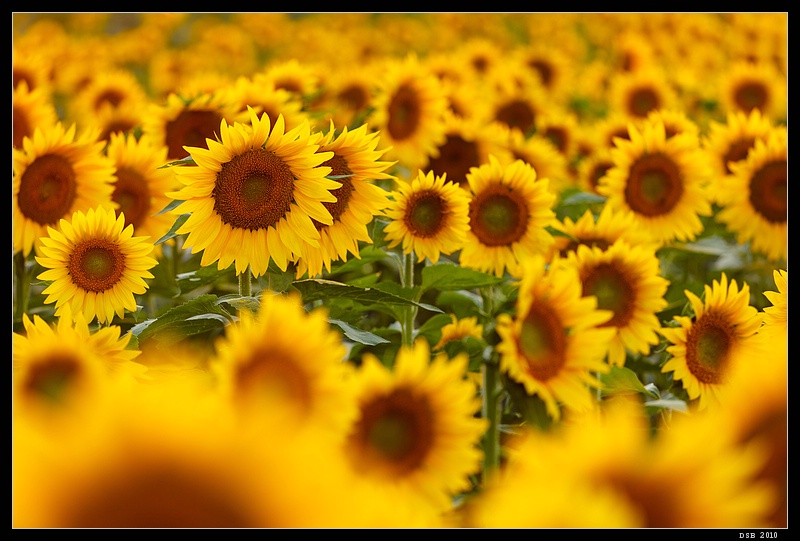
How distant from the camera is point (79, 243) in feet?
6.23

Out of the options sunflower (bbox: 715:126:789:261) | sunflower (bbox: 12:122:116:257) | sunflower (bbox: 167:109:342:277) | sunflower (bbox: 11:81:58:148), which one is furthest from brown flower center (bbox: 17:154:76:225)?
sunflower (bbox: 715:126:789:261)

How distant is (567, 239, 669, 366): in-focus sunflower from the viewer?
192cm

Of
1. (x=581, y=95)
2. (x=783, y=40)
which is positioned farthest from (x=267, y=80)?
(x=783, y=40)

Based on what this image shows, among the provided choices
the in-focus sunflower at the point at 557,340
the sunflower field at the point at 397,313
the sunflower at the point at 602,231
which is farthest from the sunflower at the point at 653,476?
the sunflower at the point at 602,231

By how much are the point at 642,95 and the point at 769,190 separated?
1.64m

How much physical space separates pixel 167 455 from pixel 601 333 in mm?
881

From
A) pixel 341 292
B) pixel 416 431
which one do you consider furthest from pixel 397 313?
pixel 416 431

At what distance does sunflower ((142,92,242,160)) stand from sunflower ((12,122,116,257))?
33 cm

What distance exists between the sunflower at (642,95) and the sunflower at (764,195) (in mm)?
1454

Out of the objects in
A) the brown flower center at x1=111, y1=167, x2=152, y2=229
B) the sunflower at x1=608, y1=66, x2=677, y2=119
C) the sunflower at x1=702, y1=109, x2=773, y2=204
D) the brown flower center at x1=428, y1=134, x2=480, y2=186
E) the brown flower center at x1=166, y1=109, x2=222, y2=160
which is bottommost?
the brown flower center at x1=111, y1=167, x2=152, y2=229

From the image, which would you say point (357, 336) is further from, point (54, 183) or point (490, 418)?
point (54, 183)

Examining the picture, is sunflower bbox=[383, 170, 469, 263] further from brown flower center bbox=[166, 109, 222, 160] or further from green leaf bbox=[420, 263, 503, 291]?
brown flower center bbox=[166, 109, 222, 160]

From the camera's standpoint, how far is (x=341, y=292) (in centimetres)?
186
